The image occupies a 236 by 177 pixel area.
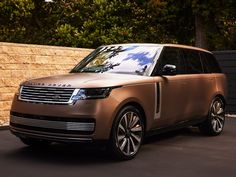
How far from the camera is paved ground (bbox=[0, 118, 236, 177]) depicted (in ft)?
21.2

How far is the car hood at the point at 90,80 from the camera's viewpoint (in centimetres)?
686

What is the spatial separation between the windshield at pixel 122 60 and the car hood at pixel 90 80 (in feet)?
0.91

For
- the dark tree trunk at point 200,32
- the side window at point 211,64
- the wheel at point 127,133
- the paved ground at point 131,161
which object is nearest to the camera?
the paved ground at point 131,161

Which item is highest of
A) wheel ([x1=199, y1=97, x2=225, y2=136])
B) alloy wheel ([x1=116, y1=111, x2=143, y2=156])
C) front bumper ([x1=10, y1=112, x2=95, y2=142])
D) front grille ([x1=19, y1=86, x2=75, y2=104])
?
front grille ([x1=19, y1=86, x2=75, y2=104])

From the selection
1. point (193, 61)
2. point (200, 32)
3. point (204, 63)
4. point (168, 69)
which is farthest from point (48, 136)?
point (200, 32)

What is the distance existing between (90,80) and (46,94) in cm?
65

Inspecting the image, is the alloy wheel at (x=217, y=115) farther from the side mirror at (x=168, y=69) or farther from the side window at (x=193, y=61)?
the side mirror at (x=168, y=69)

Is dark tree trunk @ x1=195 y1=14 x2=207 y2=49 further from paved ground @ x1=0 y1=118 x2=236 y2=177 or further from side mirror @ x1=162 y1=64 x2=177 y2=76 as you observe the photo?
side mirror @ x1=162 y1=64 x2=177 y2=76

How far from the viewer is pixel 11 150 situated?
25.8ft

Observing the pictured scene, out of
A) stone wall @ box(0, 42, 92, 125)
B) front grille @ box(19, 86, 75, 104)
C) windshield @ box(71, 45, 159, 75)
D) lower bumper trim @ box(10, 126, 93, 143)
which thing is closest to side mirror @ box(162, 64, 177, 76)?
windshield @ box(71, 45, 159, 75)

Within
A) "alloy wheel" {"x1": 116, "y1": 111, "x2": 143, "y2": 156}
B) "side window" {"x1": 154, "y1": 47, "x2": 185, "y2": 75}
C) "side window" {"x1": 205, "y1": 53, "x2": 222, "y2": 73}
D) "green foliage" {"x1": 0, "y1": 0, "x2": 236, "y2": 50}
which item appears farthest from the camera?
"green foliage" {"x1": 0, "y1": 0, "x2": 236, "y2": 50}

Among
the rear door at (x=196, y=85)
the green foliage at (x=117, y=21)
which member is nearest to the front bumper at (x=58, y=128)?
the rear door at (x=196, y=85)

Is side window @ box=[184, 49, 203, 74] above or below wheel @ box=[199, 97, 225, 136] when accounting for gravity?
above

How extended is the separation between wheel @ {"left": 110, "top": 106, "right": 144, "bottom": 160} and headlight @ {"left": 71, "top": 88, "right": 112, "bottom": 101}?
0.44 metres
